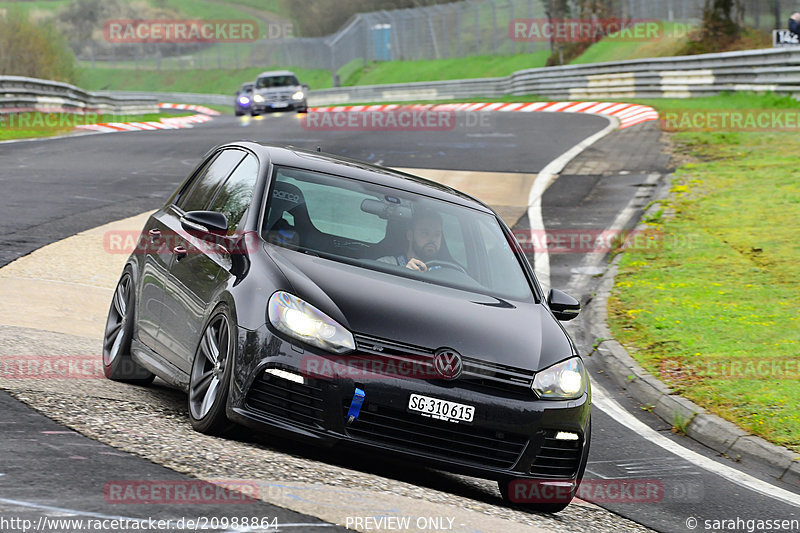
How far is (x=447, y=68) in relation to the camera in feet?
206

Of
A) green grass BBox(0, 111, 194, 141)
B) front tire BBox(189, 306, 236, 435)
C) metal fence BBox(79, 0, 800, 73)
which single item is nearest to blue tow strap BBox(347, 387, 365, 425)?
front tire BBox(189, 306, 236, 435)

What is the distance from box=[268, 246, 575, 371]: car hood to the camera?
5.91 m

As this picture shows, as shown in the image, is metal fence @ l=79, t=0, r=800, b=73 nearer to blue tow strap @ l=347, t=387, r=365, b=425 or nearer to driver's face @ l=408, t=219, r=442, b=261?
driver's face @ l=408, t=219, r=442, b=261

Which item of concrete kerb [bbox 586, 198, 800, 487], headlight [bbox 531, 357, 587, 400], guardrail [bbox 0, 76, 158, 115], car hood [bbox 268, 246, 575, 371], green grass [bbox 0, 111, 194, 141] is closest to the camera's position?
car hood [bbox 268, 246, 575, 371]

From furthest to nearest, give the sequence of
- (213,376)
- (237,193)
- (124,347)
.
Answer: (124,347) → (237,193) → (213,376)

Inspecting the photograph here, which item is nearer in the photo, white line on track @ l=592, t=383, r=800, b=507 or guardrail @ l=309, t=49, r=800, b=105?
white line on track @ l=592, t=383, r=800, b=507

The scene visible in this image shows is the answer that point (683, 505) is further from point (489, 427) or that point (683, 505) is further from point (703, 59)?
point (703, 59)

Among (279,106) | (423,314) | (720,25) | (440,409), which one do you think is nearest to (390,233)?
(423,314)

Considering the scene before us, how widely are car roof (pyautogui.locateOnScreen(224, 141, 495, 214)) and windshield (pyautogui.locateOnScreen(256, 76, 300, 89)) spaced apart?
3859 cm

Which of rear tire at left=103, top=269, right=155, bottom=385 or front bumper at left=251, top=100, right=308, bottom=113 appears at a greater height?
front bumper at left=251, top=100, right=308, bottom=113

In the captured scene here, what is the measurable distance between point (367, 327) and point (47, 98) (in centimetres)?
3087

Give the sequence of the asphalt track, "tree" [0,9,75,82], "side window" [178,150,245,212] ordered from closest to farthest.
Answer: the asphalt track → "side window" [178,150,245,212] → "tree" [0,9,75,82]

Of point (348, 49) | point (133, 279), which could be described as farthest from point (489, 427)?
point (348, 49)

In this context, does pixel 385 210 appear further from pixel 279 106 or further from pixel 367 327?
pixel 279 106
